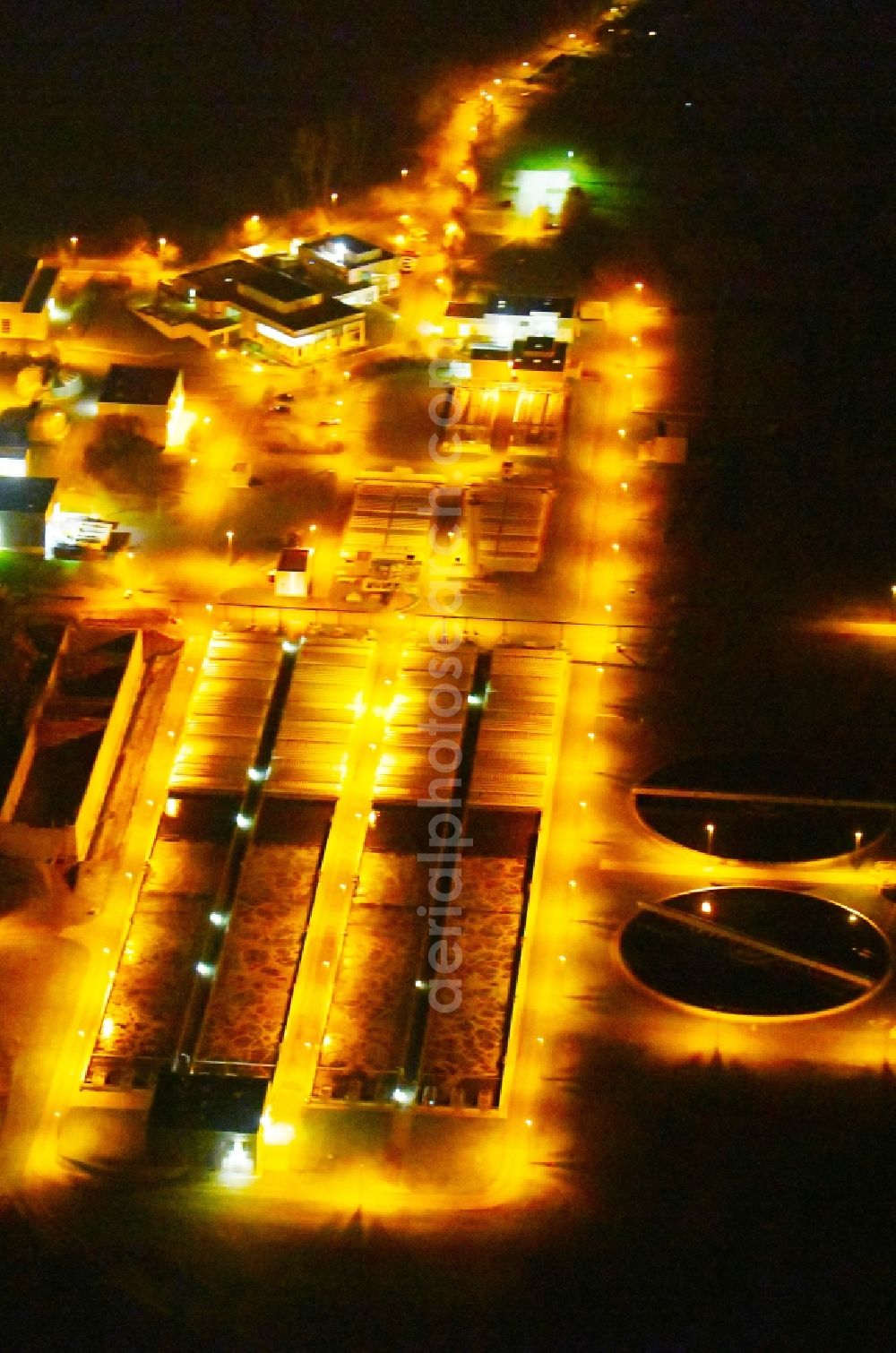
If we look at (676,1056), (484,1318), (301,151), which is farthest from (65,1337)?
(301,151)

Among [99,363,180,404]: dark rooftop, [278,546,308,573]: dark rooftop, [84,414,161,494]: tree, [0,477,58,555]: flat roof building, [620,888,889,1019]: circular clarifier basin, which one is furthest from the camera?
[99,363,180,404]: dark rooftop

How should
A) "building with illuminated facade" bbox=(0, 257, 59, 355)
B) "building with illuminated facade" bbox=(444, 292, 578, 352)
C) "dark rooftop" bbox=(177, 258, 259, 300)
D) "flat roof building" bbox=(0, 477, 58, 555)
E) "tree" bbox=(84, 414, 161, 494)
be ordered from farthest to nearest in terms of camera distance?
"dark rooftop" bbox=(177, 258, 259, 300)
"building with illuminated facade" bbox=(0, 257, 59, 355)
"building with illuminated facade" bbox=(444, 292, 578, 352)
"tree" bbox=(84, 414, 161, 494)
"flat roof building" bbox=(0, 477, 58, 555)

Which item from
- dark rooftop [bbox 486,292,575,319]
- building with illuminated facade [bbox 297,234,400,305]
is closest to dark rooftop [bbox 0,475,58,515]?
building with illuminated facade [bbox 297,234,400,305]

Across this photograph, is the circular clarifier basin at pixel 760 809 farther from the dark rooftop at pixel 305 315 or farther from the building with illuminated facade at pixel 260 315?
the dark rooftop at pixel 305 315

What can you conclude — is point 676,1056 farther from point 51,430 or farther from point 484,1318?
point 51,430

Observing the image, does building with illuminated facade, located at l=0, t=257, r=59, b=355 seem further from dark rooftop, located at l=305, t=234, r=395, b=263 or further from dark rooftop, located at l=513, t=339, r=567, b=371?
dark rooftop, located at l=513, t=339, r=567, b=371

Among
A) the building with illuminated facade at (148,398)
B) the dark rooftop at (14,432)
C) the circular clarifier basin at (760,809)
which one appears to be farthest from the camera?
the building with illuminated facade at (148,398)

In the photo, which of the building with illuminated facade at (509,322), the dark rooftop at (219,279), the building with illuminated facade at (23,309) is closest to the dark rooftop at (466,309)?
the building with illuminated facade at (509,322)
